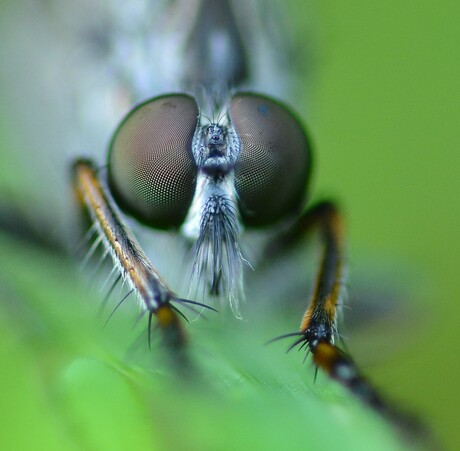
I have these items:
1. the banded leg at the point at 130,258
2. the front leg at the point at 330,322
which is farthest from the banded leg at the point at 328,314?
the banded leg at the point at 130,258

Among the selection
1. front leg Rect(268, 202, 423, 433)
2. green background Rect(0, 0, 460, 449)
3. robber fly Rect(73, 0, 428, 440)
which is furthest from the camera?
robber fly Rect(73, 0, 428, 440)

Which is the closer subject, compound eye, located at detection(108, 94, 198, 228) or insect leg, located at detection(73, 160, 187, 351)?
insect leg, located at detection(73, 160, 187, 351)

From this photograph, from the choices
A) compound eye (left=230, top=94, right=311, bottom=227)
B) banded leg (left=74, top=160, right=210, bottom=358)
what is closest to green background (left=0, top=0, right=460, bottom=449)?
banded leg (left=74, top=160, right=210, bottom=358)

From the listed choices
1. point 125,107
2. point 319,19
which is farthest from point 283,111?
point 319,19

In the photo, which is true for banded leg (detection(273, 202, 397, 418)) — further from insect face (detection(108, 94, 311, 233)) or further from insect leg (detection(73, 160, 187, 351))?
insect leg (detection(73, 160, 187, 351))

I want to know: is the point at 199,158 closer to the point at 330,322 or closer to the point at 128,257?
the point at 128,257

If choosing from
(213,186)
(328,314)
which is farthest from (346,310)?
(213,186)
